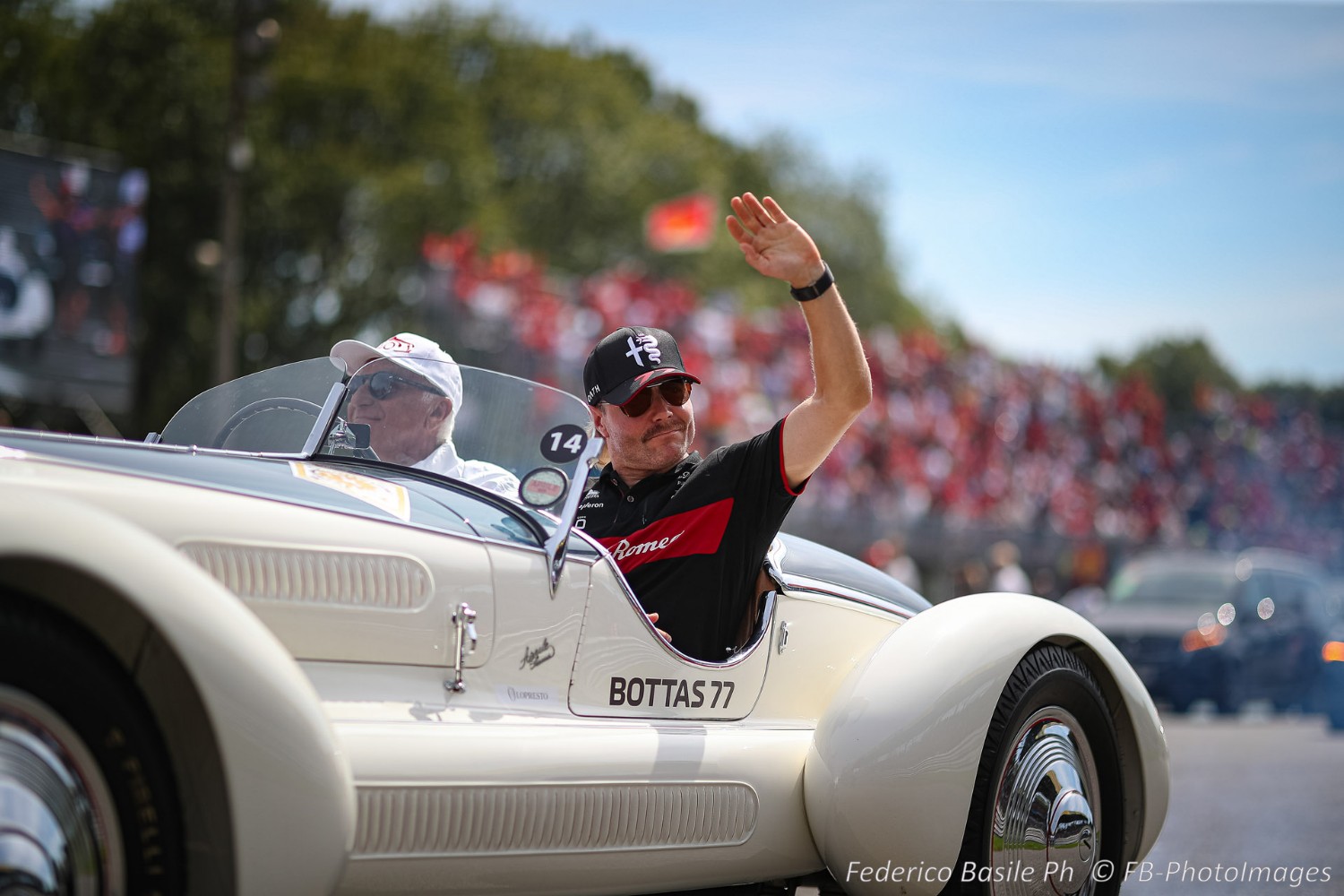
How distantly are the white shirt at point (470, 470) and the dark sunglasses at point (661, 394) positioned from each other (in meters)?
0.63

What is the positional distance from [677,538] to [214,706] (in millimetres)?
1551

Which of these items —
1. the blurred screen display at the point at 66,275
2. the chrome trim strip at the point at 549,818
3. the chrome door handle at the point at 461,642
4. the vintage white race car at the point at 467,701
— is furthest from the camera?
the blurred screen display at the point at 66,275

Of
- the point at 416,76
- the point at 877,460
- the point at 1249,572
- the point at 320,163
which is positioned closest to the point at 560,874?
the point at 1249,572

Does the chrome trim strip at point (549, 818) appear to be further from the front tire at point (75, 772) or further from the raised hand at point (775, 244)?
the raised hand at point (775, 244)

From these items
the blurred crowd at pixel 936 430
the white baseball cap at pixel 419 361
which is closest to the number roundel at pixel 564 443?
the white baseball cap at pixel 419 361

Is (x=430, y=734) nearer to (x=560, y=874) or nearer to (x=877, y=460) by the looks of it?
(x=560, y=874)

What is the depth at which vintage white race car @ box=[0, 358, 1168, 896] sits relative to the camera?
6.75 ft

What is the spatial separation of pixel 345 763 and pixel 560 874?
2.11 ft

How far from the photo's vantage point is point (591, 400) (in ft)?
12.4
